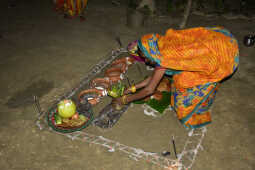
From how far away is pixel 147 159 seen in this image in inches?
96.2

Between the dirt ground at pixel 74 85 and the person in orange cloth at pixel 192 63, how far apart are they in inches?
12.0

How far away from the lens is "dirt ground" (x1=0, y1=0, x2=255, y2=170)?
248 cm

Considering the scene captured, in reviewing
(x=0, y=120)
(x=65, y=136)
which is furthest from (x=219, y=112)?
(x=0, y=120)

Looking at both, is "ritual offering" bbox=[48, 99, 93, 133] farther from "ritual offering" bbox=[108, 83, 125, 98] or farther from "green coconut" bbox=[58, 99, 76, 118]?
"ritual offering" bbox=[108, 83, 125, 98]

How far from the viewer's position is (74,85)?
3.51 m

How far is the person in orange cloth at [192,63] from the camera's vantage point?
2.39 meters

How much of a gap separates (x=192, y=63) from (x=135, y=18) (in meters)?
3.01

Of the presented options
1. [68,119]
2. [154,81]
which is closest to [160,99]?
[154,81]

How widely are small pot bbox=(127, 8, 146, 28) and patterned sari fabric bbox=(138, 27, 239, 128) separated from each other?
8.54 feet

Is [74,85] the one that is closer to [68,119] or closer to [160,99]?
[68,119]

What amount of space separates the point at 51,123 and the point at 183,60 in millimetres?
1752

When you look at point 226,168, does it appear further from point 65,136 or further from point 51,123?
point 51,123

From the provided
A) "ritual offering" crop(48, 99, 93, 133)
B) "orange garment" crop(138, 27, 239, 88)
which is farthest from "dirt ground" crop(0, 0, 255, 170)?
"orange garment" crop(138, 27, 239, 88)

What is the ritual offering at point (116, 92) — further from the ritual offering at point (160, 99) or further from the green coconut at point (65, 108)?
the green coconut at point (65, 108)
